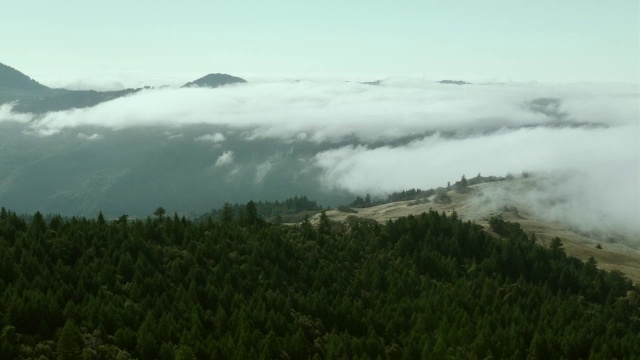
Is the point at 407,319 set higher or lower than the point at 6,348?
lower

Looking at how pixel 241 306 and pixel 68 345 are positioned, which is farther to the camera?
pixel 241 306

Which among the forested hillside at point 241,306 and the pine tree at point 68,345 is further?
the forested hillside at point 241,306

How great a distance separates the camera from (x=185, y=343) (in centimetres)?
11531

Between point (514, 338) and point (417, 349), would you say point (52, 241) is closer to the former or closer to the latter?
point (417, 349)

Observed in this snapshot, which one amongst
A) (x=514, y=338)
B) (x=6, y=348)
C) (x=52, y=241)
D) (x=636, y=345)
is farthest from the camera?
(x=52, y=241)

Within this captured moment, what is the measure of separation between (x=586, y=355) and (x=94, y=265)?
106 meters

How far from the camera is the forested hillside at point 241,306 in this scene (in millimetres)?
116562

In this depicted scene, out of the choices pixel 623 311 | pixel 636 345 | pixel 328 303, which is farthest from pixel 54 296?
pixel 623 311

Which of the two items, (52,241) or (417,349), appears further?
(52,241)

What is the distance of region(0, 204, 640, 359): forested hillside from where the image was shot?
117 m

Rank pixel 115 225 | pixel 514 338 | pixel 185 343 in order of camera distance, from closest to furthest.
Result: pixel 185 343
pixel 514 338
pixel 115 225

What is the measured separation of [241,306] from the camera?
144125 millimetres

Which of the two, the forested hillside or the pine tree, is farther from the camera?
the forested hillside

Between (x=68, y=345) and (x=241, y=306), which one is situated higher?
(x=68, y=345)
